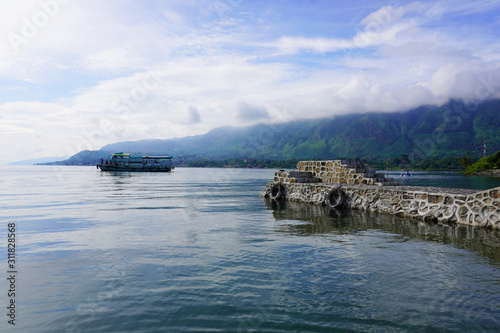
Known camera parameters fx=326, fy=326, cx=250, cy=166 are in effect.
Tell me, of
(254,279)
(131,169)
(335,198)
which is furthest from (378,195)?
(131,169)

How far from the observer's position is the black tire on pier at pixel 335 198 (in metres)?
21.3

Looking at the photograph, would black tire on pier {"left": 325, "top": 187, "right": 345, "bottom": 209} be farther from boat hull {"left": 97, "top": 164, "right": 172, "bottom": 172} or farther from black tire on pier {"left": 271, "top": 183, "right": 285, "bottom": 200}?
boat hull {"left": 97, "top": 164, "right": 172, "bottom": 172}

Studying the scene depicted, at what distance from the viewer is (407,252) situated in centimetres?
1019

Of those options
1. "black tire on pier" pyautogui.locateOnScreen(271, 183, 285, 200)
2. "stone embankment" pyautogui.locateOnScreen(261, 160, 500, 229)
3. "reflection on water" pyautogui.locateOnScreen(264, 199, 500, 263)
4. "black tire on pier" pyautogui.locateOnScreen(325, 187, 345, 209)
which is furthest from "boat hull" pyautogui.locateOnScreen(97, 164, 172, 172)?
"reflection on water" pyautogui.locateOnScreen(264, 199, 500, 263)

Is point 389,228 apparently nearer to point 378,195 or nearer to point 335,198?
point 378,195

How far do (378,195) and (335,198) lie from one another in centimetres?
311

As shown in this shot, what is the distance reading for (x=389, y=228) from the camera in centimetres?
1448

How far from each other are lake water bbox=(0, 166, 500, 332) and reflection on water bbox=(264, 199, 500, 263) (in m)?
0.10

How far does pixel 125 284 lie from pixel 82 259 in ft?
9.76

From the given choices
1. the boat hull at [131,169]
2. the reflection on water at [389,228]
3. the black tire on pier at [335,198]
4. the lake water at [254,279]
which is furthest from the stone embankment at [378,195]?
the boat hull at [131,169]

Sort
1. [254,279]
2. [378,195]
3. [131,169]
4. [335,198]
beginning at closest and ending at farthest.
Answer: [254,279] < [378,195] < [335,198] < [131,169]

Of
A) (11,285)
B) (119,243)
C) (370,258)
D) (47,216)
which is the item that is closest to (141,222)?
(119,243)

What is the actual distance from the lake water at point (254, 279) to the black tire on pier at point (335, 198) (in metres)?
6.74

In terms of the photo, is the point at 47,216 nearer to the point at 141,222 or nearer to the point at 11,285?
the point at 141,222
